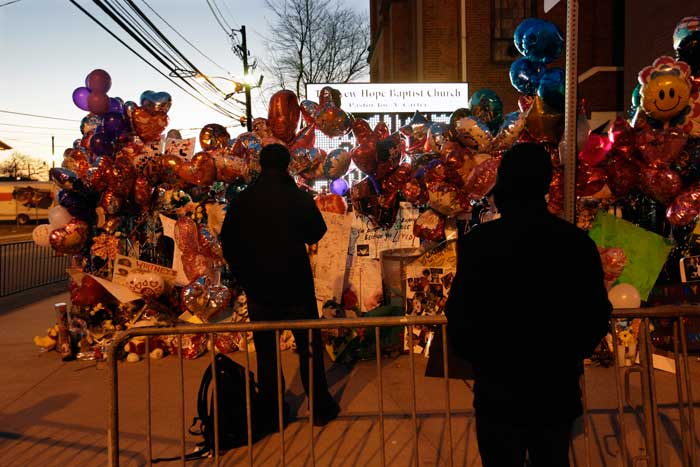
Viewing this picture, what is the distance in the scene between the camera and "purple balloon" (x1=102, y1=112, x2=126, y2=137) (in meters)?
7.48

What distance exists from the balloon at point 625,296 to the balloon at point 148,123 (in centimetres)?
553

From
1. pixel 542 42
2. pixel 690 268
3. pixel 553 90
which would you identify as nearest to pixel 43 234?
pixel 553 90

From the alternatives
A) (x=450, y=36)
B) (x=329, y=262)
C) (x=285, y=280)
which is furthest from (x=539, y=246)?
(x=450, y=36)

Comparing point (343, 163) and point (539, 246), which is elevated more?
point (343, 163)

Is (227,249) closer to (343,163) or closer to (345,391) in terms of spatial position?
(345,391)

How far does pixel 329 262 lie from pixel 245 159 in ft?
5.31

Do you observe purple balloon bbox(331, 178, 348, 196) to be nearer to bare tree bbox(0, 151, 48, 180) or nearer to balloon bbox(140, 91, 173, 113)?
Answer: balloon bbox(140, 91, 173, 113)

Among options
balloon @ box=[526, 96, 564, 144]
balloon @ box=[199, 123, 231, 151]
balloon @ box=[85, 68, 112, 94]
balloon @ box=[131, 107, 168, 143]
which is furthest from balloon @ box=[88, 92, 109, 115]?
balloon @ box=[526, 96, 564, 144]

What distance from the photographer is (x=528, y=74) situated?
685 centimetres

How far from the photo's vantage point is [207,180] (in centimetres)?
707

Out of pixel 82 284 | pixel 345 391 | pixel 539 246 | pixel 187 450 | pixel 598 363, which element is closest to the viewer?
pixel 539 246

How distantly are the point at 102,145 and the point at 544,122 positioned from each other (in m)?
5.23

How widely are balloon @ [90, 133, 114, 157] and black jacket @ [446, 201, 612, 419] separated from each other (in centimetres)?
627

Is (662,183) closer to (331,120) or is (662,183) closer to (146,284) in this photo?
(331,120)
